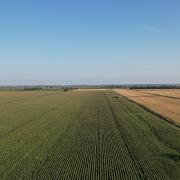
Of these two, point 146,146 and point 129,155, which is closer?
point 129,155

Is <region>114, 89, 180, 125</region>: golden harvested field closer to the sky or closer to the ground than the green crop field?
closer to the ground

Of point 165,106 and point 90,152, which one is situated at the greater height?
point 90,152

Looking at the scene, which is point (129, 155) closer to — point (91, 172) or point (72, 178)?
point (91, 172)

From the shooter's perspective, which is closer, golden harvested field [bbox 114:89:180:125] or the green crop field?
the green crop field

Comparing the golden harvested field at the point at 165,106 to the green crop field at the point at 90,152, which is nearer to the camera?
the green crop field at the point at 90,152

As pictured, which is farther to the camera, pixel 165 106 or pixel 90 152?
pixel 165 106

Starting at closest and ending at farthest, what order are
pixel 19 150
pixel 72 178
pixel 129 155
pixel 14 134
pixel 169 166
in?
pixel 72 178 < pixel 169 166 < pixel 129 155 < pixel 19 150 < pixel 14 134

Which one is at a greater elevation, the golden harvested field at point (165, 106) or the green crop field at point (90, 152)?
the green crop field at point (90, 152)

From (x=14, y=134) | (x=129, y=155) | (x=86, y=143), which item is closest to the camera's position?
(x=129, y=155)

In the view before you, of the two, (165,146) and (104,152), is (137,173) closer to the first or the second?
(104,152)

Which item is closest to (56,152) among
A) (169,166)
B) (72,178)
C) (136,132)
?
(72,178)
